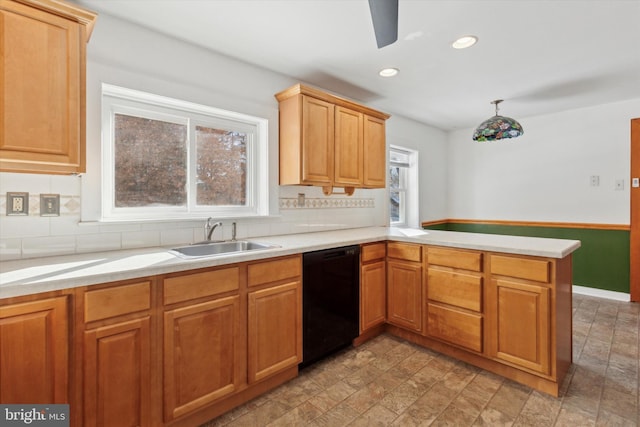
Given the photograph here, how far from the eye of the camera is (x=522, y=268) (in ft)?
6.52

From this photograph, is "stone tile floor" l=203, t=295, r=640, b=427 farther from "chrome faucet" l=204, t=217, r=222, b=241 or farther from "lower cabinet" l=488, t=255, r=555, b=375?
"chrome faucet" l=204, t=217, r=222, b=241

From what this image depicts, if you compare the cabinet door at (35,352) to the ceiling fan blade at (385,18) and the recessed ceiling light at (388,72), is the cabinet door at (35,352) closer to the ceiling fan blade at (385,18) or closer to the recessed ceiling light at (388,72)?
the ceiling fan blade at (385,18)

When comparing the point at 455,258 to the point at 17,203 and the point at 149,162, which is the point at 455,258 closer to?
the point at 149,162

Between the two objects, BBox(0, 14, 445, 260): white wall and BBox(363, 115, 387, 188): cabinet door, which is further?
BBox(363, 115, 387, 188): cabinet door

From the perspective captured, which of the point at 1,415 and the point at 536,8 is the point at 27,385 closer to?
the point at 1,415

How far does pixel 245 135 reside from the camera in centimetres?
271

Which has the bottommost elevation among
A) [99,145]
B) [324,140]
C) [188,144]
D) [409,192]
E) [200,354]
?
[200,354]

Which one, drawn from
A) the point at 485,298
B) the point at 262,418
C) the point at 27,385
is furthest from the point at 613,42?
the point at 27,385

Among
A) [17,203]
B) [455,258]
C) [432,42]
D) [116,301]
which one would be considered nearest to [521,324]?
[455,258]

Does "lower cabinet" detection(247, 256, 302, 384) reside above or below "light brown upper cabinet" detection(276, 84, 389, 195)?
below

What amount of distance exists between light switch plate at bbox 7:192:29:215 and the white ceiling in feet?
3.82

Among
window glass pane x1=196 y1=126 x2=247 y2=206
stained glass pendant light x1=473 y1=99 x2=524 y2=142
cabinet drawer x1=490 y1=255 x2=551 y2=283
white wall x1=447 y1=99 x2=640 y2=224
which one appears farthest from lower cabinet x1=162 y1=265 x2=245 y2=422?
white wall x1=447 y1=99 x2=640 y2=224

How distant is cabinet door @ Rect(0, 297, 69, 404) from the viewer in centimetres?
118

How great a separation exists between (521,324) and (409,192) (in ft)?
9.07
